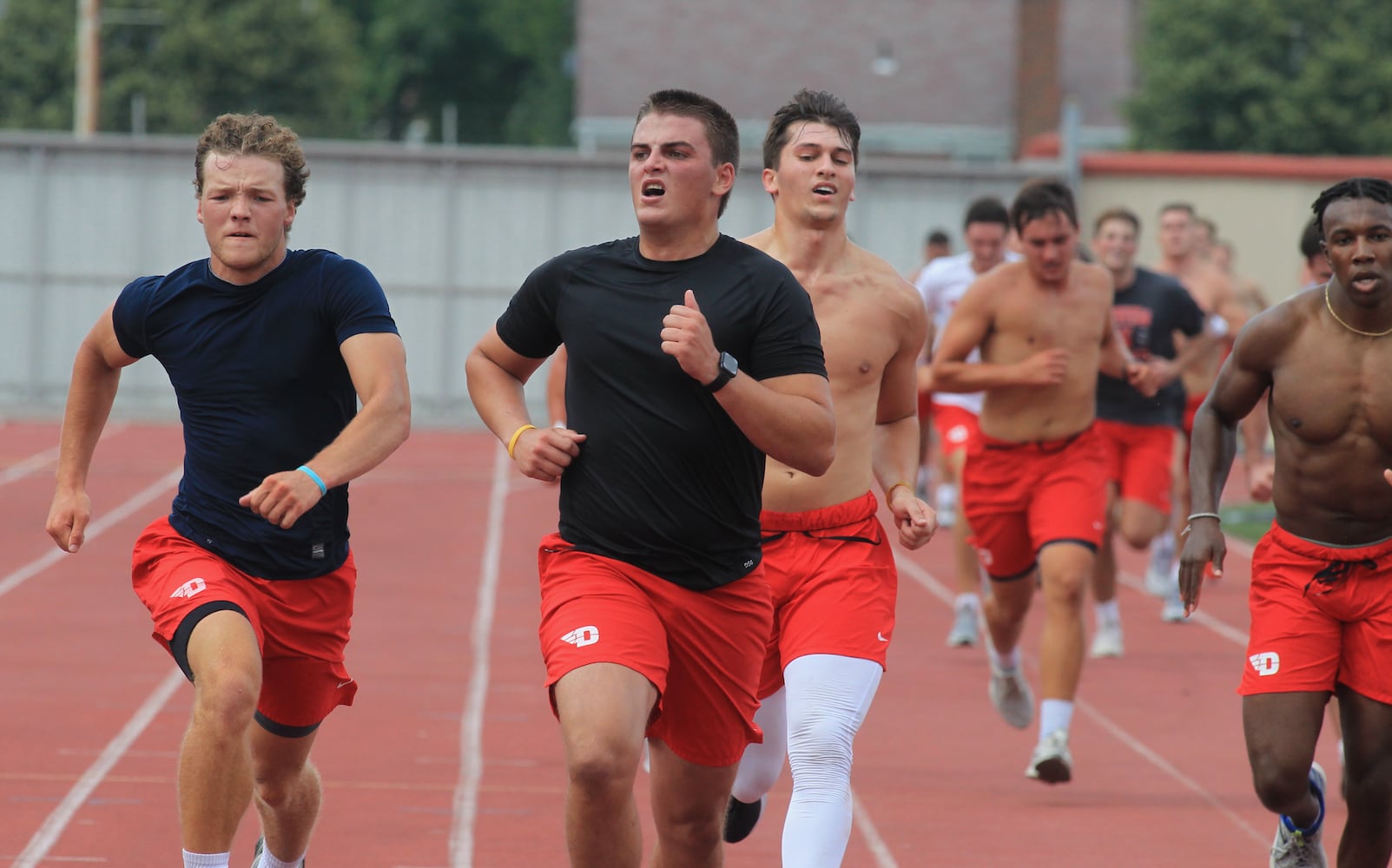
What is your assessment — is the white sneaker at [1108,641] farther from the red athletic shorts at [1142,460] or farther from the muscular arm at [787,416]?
the muscular arm at [787,416]

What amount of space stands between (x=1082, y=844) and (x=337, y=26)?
47555mm

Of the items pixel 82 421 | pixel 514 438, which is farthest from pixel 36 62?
pixel 514 438

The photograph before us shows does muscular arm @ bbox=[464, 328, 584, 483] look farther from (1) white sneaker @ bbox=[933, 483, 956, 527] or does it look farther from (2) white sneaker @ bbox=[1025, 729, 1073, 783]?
(1) white sneaker @ bbox=[933, 483, 956, 527]

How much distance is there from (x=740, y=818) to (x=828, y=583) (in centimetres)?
110

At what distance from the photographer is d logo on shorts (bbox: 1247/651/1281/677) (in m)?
5.79

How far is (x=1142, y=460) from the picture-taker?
453 inches

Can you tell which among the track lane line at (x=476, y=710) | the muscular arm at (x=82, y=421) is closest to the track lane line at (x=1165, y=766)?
the track lane line at (x=476, y=710)

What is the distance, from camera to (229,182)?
5582mm

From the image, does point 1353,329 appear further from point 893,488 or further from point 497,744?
point 497,744

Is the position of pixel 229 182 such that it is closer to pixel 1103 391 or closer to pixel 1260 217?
pixel 1103 391

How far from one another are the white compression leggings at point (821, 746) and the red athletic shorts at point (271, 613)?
1284mm

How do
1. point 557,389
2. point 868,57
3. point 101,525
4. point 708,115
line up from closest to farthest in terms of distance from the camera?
1. point 708,115
2. point 557,389
3. point 101,525
4. point 868,57

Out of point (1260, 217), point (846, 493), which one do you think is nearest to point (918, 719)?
point (846, 493)

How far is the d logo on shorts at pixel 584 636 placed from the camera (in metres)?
4.89
